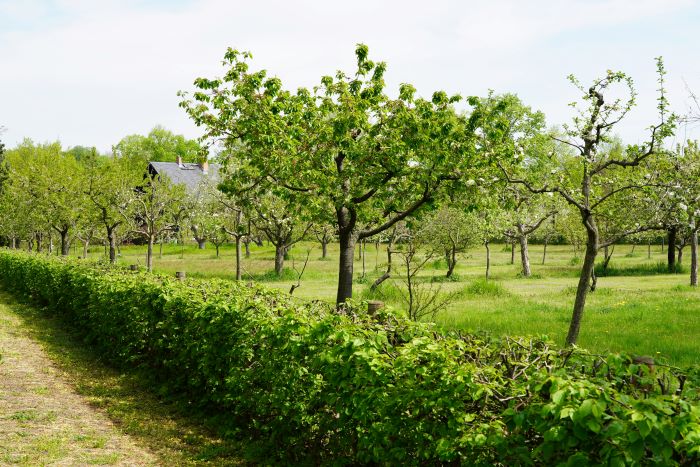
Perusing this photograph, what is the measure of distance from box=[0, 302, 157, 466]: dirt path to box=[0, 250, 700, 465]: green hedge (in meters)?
1.21

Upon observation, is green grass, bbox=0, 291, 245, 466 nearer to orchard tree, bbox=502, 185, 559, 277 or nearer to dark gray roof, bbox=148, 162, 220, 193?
orchard tree, bbox=502, 185, 559, 277

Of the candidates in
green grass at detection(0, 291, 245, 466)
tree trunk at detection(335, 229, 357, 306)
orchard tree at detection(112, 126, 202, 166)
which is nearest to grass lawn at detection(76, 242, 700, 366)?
tree trunk at detection(335, 229, 357, 306)

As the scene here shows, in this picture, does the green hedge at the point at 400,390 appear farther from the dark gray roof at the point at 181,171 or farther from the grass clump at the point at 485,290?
the dark gray roof at the point at 181,171

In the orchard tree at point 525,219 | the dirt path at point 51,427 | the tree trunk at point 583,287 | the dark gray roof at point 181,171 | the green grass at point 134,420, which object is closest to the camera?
the dirt path at point 51,427

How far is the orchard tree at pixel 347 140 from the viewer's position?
44.4 feet

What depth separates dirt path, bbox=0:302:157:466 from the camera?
6781 millimetres

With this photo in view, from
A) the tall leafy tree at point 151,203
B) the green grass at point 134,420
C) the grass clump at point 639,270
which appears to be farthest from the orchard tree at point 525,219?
the green grass at point 134,420

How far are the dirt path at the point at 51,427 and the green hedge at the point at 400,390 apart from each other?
1211 millimetres

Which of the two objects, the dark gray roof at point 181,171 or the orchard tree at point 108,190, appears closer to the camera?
the orchard tree at point 108,190

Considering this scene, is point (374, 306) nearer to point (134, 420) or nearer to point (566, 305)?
point (134, 420)

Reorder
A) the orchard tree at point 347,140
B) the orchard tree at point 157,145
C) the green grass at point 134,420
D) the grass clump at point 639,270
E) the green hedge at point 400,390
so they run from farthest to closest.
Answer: the orchard tree at point 157,145, the grass clump at point 639,270, the orchard tree at point 347,140, the green grass at point 134,420, the green hedge at point 400,390

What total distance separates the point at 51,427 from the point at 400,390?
17.7 feet

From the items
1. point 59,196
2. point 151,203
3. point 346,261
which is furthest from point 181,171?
point 346,261

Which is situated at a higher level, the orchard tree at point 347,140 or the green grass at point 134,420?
the orchard tree at point 347,140
